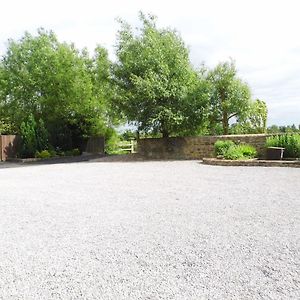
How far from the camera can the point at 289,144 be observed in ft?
36.9

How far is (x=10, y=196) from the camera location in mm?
6797

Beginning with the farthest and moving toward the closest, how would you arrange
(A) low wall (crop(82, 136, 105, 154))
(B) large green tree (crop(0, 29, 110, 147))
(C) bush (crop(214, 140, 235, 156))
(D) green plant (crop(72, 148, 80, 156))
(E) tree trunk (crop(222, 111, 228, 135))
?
(A) low wall (crop(82, 136, 105, 154))
(D) green plant (crop(72, 148, 80, 156))
(B) large green tree (crop(0, 29, 110, 147))
(E) tree trunk (crop(222, 111, 228, 135))
(C) bush (crop(214, 140, 235, 156))

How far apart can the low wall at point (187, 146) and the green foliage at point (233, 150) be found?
16.4 inches

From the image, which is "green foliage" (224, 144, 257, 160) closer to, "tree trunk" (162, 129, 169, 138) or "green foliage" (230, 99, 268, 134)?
"tree trunk" (162, 129, 169, 138)

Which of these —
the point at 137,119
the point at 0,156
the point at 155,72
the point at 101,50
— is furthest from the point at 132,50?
the point at 0,156

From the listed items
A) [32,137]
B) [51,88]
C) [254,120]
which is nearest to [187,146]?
[254,120]

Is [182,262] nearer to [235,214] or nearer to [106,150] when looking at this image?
[235,214]

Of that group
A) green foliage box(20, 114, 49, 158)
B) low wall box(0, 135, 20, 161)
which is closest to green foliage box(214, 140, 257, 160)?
green foliage box(20, 114, 49, 158)

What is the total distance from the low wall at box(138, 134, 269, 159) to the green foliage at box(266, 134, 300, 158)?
97 cm

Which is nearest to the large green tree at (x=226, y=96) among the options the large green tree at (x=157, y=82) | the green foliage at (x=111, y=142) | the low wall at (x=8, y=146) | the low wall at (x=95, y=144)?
the large green tree at (x=157, y=82)

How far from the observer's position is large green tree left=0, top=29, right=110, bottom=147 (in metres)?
19.0

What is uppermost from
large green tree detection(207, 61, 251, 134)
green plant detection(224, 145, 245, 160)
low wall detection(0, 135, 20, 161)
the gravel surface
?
large green tree detection(207, 61, 251, 134)

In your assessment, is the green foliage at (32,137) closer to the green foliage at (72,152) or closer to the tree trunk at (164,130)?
the green foliage at (72,152)

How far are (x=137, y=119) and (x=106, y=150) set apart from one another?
5837 millimetres
